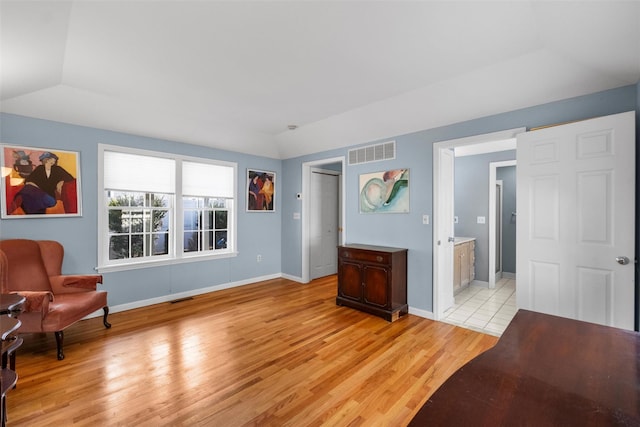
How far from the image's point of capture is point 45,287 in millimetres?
3004

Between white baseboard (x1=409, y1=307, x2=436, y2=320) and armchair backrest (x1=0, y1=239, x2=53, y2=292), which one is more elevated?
armchair backrest (x1=0, y1=239, x2=53, y2=292)

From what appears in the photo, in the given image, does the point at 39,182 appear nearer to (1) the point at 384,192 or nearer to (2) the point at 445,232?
(1) the point at 384,192

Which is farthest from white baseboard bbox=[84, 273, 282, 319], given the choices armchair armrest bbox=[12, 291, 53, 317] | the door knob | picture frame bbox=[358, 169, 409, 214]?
the door knob

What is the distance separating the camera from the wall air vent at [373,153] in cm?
391

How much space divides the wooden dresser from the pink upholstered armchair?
9.30 ft

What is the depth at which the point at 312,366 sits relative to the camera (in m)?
2.43

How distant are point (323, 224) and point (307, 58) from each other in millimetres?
3631

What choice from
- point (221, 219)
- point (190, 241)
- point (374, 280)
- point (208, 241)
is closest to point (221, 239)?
point (208, 241)

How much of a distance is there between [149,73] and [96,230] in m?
2.16

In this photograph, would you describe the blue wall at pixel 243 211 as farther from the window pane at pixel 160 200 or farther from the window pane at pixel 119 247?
the window pane at pixel 160 200

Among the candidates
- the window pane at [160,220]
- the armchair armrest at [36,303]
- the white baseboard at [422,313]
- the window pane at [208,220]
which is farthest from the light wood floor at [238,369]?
the window pane at [208,220]

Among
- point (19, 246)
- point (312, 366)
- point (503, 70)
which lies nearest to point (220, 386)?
point (312, 366)

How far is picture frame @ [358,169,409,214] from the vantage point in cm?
378

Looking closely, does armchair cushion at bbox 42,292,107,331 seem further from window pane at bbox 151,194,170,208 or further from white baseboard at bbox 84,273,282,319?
window pane at bbox 151,194,170,208
